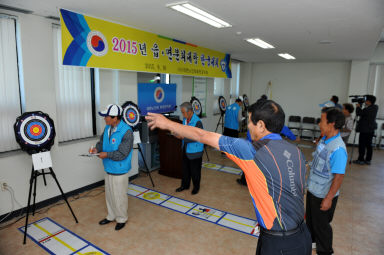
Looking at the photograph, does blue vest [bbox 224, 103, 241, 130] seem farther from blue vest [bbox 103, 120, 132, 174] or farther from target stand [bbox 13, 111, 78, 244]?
target stand [bbox 13, 111, 78, 244]

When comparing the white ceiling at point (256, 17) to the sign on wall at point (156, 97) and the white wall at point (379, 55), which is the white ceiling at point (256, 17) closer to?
the sign on wall at point (156, 97)

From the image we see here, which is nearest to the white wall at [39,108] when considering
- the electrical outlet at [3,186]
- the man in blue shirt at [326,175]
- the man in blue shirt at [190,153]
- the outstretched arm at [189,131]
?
the electrical outlet at [3,186]

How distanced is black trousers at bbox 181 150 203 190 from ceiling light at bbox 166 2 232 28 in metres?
1.95

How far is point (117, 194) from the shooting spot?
2.97 metres

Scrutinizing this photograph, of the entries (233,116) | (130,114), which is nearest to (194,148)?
(130,114)

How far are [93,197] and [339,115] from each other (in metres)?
3.41

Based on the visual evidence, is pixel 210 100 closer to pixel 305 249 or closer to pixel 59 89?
pixel 59 89

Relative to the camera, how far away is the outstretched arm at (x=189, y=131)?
1382 mm

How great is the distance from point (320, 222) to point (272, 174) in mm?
1387

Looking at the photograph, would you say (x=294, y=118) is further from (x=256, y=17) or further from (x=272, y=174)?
(x=272, y=174)

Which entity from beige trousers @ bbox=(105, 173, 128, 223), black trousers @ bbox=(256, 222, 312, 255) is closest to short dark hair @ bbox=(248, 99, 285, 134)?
black trousers @ bbox=(256, 222, 312, 255)

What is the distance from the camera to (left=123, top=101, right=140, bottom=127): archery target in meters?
3.96

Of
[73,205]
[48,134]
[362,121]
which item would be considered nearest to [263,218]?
[48,134]

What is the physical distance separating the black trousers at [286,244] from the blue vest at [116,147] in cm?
188
